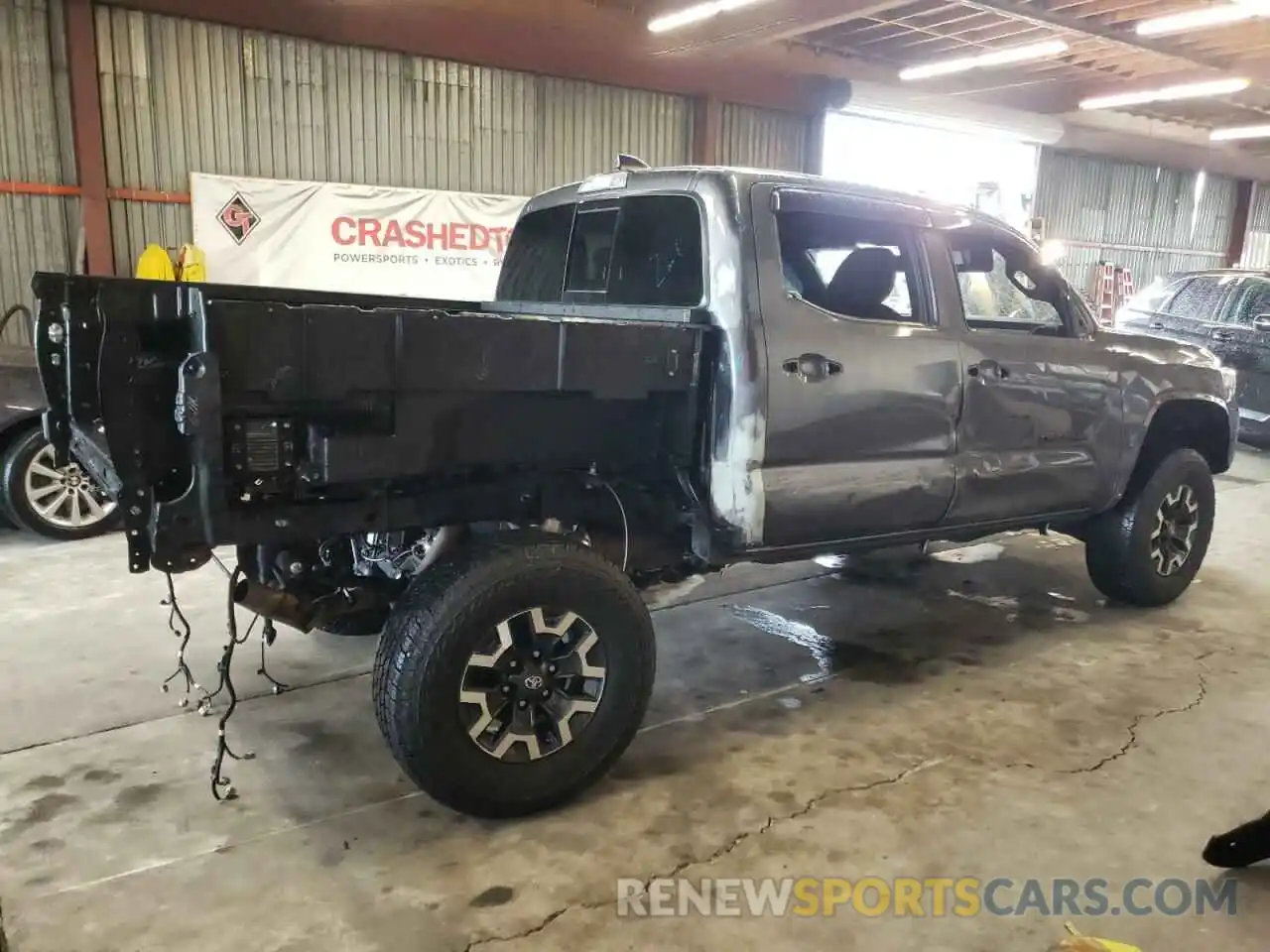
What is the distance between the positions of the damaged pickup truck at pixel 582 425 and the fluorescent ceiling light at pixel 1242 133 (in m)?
14.9

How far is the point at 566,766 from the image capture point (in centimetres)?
294

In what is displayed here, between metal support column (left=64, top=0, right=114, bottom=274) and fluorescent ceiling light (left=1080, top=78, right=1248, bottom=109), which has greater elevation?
fluorescent ceiling light (left=1080, top=78, right=1248, bottom=109)

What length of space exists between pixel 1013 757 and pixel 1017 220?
14.1 meters

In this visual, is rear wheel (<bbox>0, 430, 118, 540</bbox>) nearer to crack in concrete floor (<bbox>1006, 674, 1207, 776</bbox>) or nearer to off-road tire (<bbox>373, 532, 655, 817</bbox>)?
off-road tire (<bbox>373, 532, 655, 817</bbox>)

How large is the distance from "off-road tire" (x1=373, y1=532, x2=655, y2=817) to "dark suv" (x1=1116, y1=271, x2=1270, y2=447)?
8.42 meters

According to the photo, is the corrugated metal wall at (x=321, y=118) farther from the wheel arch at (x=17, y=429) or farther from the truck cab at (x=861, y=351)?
the truck cab at (x=861, y=351)

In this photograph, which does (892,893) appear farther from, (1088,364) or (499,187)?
(499,187)

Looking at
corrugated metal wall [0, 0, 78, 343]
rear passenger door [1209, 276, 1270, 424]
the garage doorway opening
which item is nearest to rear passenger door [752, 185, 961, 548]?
corrugated metal wall [0, 0, 78, 343]

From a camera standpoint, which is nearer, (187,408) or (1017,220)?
(187,408)

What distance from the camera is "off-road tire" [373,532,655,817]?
2707 mm

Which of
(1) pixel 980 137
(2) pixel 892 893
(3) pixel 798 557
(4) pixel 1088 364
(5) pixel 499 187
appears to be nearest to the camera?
(2) pixel 892 893

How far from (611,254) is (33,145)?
6867 mm

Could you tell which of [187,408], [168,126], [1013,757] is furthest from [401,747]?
[168,126]

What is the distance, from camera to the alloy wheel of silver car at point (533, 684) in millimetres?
2812
